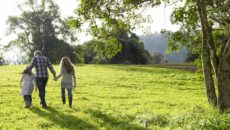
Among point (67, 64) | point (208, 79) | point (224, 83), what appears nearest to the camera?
point (224, 83)

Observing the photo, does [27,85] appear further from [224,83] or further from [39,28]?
[39,28]

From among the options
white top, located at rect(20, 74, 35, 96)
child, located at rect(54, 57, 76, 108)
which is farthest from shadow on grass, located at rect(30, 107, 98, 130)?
child, located at rect(54, 57, 76, 108)

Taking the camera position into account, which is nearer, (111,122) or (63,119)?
(111,122)

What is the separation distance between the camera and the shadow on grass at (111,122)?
1474cm

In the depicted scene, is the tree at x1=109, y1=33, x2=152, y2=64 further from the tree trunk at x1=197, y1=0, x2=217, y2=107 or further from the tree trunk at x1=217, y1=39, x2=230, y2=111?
the tree trunk at x1=217, y1=39, x2=230, y2=111

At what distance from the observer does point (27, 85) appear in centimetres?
1975

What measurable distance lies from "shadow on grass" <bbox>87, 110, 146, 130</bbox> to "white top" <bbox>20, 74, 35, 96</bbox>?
11.2 feet

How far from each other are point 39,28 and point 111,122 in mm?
79129

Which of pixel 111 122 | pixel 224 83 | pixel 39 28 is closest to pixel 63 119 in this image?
pixel 111 122

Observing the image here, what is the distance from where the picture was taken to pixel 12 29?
92812mm

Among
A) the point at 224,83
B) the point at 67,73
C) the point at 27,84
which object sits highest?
the point at 67,73

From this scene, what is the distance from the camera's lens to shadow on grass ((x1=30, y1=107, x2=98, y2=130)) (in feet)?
49.3

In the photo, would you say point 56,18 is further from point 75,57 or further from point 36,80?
point 36,80

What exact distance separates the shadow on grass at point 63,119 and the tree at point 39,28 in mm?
71836
